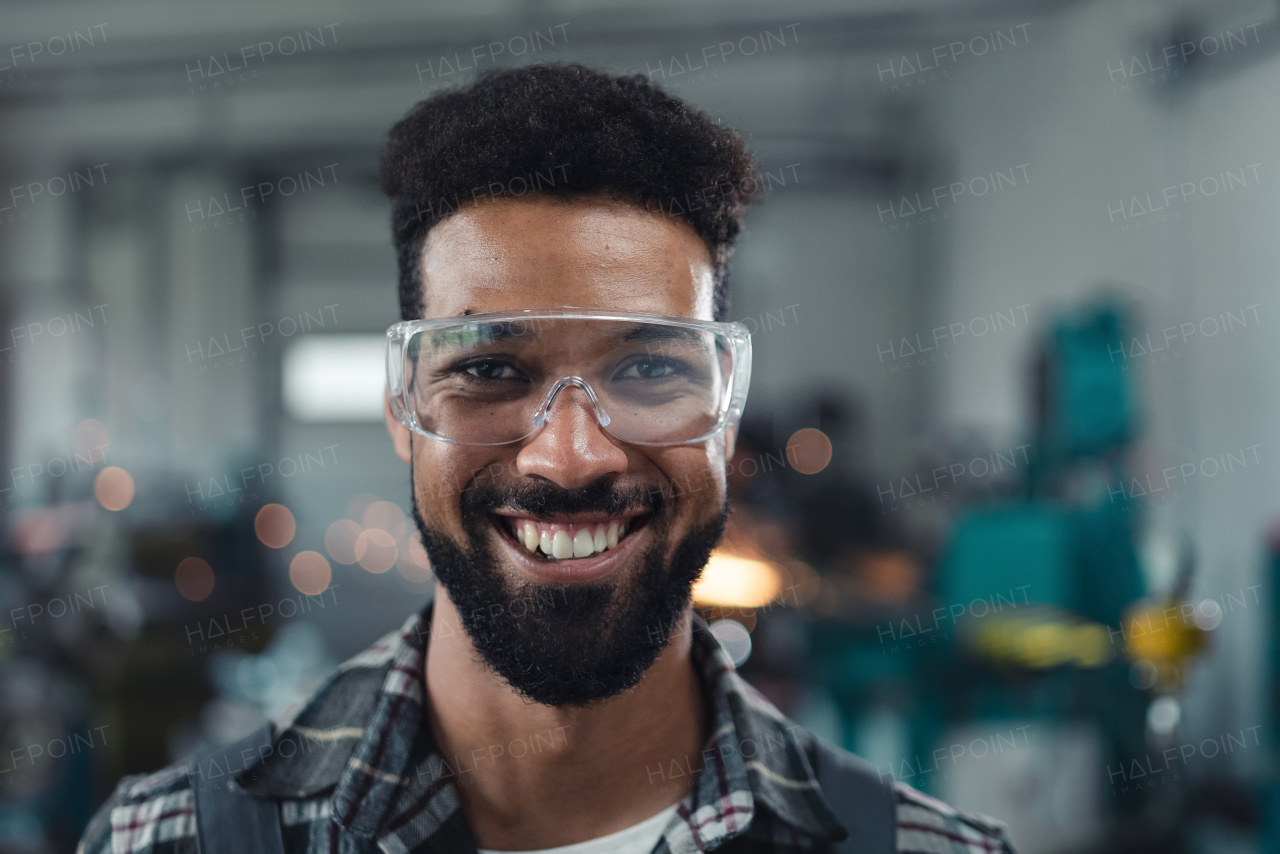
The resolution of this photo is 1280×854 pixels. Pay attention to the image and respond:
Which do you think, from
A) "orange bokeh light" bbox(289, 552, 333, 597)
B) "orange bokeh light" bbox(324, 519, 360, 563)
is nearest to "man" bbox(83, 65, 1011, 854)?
"orange bokeh light" bbox(289, 552, 333, 597)

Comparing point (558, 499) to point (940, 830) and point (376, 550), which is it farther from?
point (376, 550)

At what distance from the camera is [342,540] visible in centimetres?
958

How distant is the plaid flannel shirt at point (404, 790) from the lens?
121cm

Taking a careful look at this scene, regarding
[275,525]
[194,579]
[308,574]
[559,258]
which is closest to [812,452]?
[308,574]

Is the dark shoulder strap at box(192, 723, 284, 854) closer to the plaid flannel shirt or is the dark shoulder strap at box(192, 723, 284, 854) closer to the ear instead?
the plaid flannel shirt

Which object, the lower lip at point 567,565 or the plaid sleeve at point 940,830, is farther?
the plaid sleeve at point 940,830

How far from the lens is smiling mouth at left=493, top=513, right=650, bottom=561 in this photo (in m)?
1.19

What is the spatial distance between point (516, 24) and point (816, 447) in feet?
15.5

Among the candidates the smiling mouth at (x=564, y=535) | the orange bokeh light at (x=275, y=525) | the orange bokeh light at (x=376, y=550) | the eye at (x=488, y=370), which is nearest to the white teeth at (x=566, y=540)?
the smiling mouth at (x=564, y=535)

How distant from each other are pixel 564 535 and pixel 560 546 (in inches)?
0.6

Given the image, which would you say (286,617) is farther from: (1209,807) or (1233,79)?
(1233,79)

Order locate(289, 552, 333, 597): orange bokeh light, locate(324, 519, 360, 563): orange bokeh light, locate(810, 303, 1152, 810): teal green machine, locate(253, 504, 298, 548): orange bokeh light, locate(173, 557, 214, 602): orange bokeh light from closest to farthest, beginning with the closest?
1. locate(810, 303, 1152, 810): teal green machine
2. locate(173, 557, 214, 602): orange bokeh light
3. locate(253, 504, 298, 548): orange bokeh light
4. locate(289, 552, 333, 597): orange bokeh light
5. locate(324, 519, 360, 563): orange bokeh light

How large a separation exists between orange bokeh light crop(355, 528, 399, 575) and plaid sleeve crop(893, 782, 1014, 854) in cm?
808

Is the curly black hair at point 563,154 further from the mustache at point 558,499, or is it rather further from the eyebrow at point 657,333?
the mustache at point 558,499
